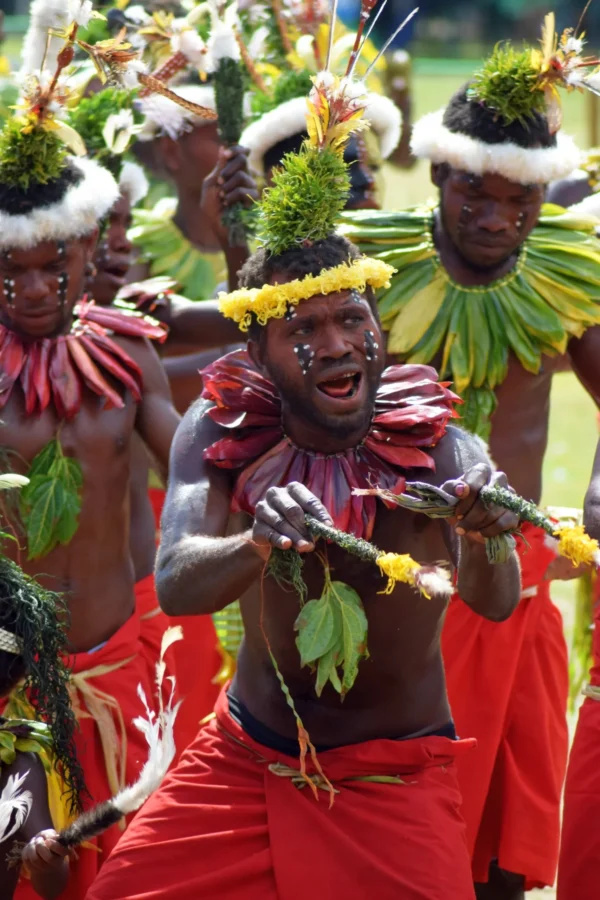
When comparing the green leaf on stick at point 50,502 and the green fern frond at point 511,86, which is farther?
the green fern frond at point 511,86

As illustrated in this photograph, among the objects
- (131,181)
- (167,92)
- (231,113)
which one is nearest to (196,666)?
(131,181)

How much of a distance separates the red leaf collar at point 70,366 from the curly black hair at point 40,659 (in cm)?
97

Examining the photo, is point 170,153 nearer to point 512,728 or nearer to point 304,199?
point 512,728

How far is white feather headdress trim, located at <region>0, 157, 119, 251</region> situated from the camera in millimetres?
5020

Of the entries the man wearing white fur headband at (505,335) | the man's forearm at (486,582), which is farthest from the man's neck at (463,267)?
the man's forearm at (486,582)

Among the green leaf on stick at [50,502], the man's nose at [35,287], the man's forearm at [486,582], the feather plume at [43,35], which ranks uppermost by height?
the feather plume at [43,35]

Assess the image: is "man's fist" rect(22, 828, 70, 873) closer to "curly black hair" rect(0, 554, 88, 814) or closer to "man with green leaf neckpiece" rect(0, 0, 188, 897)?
"curly black hair" rect(0, 554, 88, 814)

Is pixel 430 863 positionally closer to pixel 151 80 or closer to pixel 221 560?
pixel 221 560

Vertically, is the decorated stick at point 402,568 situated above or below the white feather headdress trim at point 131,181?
below

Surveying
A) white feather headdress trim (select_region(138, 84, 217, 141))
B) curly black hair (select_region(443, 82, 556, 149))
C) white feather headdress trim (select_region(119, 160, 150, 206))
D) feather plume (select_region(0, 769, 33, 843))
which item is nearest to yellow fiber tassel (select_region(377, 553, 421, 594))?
feather plume (select_region(0, 769, 33, 843))

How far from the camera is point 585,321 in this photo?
17.6ft

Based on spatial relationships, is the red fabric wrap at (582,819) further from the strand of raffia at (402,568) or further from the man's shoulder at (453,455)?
the strand of raffia at (402,568)

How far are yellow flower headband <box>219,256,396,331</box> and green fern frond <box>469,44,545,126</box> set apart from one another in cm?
139

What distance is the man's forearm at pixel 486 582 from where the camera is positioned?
12.0 feet
